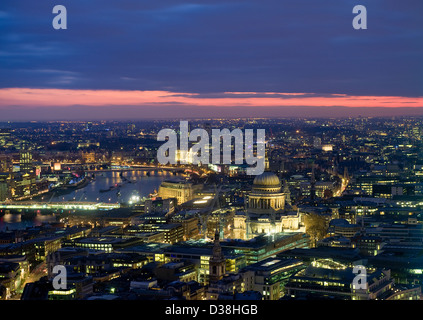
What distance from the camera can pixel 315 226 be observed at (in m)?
20.1

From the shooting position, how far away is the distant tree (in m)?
19.4

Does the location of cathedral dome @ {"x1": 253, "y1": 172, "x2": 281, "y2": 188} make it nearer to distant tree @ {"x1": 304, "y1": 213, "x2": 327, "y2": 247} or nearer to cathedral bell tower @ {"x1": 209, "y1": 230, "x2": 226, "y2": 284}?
distant tree @ {"x1": 304, "y1": 213, "x2": 327, "y2": 247}

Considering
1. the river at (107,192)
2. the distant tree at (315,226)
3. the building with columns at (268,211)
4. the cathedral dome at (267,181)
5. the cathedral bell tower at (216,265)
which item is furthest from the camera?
the river at (107,192)

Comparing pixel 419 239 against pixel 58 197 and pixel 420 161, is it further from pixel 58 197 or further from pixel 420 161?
pixel 58 197

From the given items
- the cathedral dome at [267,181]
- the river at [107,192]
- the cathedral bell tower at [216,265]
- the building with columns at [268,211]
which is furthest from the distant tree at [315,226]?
the river at [107,192]

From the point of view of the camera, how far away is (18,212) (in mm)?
29297

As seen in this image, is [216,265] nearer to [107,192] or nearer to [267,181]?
[267,181]

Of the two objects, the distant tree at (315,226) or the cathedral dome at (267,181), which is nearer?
the cathedral dome at (267,181)

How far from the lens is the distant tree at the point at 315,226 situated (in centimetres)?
1939

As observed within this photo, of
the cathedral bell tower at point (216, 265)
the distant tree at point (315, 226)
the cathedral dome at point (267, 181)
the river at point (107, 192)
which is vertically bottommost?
the river at point (107, 192)

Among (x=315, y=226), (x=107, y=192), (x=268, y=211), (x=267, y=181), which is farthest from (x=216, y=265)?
(x=107, y=192)

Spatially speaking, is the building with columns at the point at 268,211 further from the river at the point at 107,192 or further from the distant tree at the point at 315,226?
the river at the point at 107,192

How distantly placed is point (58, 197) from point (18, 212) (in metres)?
5.09
